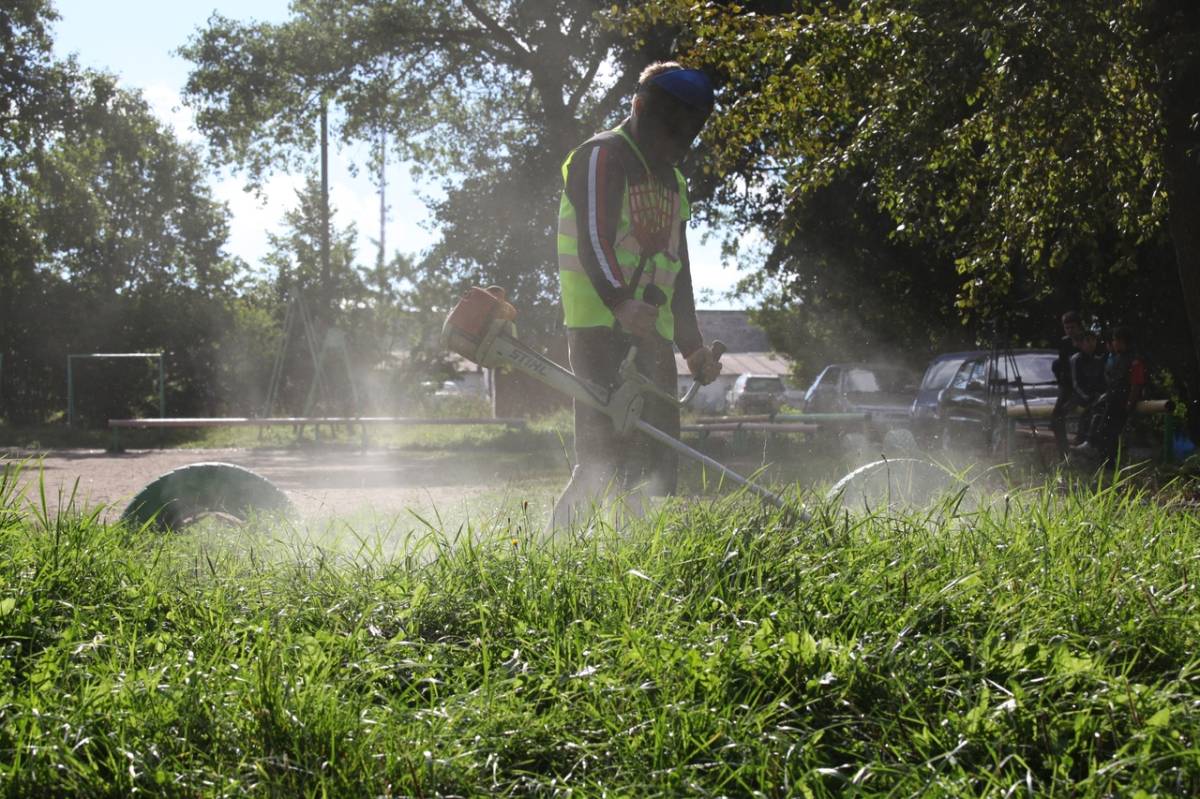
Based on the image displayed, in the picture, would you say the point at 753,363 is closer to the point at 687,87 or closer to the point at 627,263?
the point at 627,263

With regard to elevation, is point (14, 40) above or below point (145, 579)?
above

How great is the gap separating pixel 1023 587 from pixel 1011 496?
3.74 feet

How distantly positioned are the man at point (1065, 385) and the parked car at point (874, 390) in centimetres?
678

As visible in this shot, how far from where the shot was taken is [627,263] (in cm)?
455

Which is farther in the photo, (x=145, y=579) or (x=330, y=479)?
(x=330, y=479)

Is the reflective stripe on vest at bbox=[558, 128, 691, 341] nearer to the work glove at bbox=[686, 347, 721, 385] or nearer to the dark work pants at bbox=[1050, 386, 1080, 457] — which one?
the work glove at bbox=[686, 347, 721, 385]

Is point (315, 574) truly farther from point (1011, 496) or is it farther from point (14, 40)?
point (14, 40)

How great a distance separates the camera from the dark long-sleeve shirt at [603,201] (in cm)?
433

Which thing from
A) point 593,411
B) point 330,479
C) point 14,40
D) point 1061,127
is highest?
point 14,40

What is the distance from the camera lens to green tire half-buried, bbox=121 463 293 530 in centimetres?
478

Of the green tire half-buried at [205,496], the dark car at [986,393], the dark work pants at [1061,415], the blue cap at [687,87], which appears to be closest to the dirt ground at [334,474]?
the green tire half-buried at [205,496]

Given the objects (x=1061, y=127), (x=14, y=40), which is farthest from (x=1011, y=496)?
(x=14, y=40)

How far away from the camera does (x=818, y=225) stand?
66.4 feet

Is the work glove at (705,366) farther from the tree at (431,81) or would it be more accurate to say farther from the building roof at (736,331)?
the building roof at (736,331)
